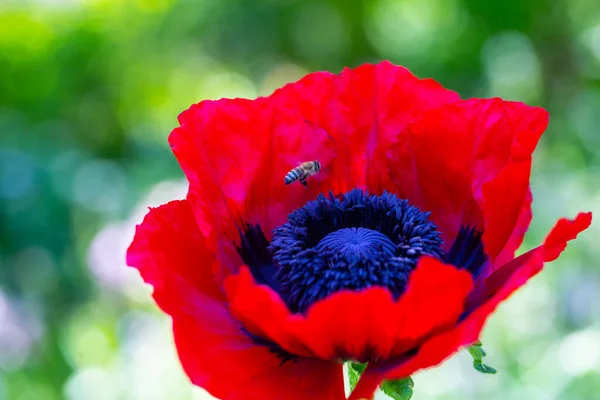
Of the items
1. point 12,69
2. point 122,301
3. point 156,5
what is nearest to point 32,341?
point 122,301

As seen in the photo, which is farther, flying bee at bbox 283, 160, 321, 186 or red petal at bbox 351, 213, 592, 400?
flying bee at bbox 283, 160, 321, 186

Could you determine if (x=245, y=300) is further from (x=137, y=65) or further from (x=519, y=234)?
(x=137, y=65)

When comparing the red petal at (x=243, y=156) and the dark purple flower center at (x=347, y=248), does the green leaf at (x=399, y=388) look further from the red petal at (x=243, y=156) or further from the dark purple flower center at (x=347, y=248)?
the red petal at (x=243, y=156)

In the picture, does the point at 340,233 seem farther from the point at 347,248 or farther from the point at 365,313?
the point at 365,313

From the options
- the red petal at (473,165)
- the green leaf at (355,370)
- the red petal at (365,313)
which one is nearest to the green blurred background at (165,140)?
the red petal at (473,165)

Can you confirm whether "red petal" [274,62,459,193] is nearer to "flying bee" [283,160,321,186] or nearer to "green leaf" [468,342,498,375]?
"flying bee" [283,160,321,186]

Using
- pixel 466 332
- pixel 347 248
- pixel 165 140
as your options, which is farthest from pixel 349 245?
pixel 165 140

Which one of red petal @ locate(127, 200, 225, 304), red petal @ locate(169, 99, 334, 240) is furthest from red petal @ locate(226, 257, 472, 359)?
red petal @ locate(169, 99, 334, 240)

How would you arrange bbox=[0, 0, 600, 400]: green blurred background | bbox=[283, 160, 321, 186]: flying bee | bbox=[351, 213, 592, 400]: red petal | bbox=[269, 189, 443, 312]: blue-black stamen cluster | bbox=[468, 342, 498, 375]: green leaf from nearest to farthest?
bbox=[351, 213, 592, 400]: red petal, bbox=[468, 342, 498, 375]: green leaf, bbox=[269, 189, 443, 312]: blue-black stamen cluster, bbox=[283, 160, 321, 186]: flying bee, bbox=[0, 0, 600, 400]: green blurred background
